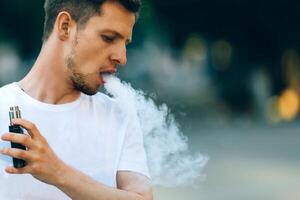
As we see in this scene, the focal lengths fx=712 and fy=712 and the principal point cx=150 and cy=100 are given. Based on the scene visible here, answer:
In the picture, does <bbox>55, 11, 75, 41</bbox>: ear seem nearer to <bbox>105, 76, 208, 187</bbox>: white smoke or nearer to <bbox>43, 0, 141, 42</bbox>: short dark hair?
<bbox>43, 0, 141, 42</bbox>: short dark hair

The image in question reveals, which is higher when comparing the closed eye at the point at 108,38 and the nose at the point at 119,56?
the closed eye at the point at 108,38

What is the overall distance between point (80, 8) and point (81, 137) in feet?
1.30

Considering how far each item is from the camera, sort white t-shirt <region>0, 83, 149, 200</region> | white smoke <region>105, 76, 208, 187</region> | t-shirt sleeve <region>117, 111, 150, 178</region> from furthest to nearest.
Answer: white smoke <region>105, 76, 208, 187</region> → t-shirt sleeve <region>117, 111, 150, 178</region> → white t-shirt <region>0, 83, 149, 200</region>

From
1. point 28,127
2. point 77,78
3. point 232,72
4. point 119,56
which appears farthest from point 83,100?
point 232,72

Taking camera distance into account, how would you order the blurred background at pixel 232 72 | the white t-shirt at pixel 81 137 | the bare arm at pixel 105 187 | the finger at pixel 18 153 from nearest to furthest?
the finger at pixel 18 153, the bare arm at pixel 105 187, the white t-shirt at pixel 81 137, the blurred background at pixel 232 72

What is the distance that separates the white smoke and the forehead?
0.28m

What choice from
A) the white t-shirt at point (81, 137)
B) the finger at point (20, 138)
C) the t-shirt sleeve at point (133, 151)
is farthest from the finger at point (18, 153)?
the t-shirt sleeve at point (133, 151)

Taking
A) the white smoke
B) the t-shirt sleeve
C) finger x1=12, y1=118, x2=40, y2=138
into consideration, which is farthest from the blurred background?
finger x1=12, y1=118, x2=40, y2=138

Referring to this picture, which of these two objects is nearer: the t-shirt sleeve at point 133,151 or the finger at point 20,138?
the finger at point 20,138

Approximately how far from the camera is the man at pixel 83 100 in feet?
6.94

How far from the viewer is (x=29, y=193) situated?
6.85 ft

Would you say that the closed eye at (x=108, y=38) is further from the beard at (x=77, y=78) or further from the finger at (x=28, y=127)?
the finger at (x=28, y=127)

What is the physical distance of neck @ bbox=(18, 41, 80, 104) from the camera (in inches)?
85.8

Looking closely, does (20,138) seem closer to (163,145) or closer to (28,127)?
(28,127)
